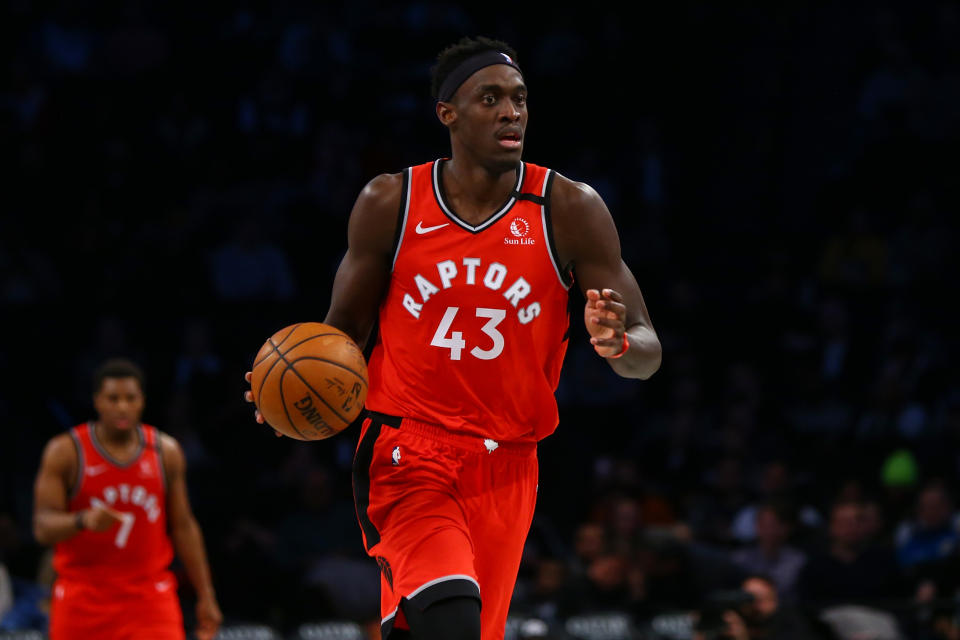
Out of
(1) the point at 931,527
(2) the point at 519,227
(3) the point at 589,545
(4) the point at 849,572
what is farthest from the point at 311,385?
(1) the point at 931,527

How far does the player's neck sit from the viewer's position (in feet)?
14.8

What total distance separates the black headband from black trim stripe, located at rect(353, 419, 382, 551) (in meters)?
1.12

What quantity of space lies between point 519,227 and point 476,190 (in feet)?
0.65

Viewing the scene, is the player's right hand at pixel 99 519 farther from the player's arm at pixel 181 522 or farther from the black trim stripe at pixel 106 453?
the player's arm at pixel 181 522

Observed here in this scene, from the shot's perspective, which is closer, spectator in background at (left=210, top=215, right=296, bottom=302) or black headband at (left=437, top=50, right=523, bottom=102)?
black headband at (left=437, top=50, right=523, bottom=102)

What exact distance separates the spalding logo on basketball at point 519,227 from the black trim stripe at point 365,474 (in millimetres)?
775

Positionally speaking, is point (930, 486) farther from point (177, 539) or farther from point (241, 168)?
point (241, 168)

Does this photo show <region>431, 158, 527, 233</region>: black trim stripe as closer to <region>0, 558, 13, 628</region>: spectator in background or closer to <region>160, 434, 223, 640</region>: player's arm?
<region>160, 434, 223, 640</region>: player's arm

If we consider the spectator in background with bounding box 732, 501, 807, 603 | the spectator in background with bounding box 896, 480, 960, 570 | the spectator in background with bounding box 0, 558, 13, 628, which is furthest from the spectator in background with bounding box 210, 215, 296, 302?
the spectator in background with bounding box 896, 480, 960, 570

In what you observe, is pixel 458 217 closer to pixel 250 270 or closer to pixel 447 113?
pixel 447 113

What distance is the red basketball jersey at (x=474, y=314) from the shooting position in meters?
4.38

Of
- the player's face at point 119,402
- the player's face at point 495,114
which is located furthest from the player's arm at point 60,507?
the player's face at point 495,114

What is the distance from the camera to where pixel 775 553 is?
9.48 meters

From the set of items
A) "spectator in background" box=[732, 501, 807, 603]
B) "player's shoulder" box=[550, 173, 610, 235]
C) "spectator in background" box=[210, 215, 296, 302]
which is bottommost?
"spectator in background" box=[732, 501, 807, 603]
